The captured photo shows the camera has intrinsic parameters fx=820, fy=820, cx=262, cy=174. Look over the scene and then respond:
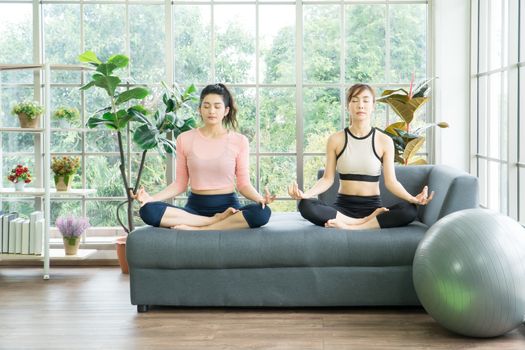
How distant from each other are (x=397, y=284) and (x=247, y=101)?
2217 millimetres

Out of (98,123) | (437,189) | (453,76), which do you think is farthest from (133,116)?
(453,76)

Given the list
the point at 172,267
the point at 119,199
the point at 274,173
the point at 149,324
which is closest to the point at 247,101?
the point at 274,173

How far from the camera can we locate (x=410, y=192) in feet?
16.7

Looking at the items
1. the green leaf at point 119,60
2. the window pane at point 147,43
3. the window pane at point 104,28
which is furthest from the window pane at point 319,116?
the window pane at point 104,28

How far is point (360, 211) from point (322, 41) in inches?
70.4

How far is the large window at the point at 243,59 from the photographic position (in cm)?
603

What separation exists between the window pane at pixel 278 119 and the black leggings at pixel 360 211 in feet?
4.65

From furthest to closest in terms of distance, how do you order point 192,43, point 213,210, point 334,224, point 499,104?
point 192,43 < point 499,104 < point 213,210 < point 334,224

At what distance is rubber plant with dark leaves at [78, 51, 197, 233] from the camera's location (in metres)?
5.61

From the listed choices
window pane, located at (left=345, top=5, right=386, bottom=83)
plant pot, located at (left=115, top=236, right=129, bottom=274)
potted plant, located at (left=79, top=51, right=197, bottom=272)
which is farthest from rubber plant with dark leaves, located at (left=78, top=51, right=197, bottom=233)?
window pane, located at (left=345, top=5, right=386, bottom=83)

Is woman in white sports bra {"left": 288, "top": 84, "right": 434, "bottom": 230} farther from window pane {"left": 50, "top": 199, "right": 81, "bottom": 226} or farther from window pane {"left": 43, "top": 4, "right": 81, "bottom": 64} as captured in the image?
window pane {"left": 43, "top": 4, "right": 81, "bottom": 64}

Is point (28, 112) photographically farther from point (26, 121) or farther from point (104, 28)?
point (104, 28)

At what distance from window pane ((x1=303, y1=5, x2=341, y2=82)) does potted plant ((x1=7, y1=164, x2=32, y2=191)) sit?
2.14m

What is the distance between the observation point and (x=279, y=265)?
14.5 feet
